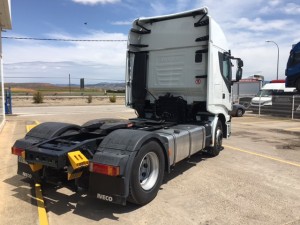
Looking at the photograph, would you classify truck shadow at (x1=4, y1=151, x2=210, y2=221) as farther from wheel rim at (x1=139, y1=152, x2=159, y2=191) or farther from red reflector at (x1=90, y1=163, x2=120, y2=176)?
red reflector at (x1=90, y1=163, x2=120, y2=176)

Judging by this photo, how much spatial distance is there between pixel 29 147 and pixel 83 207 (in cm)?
128

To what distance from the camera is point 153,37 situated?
8.20 metres

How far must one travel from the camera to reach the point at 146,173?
503 centimetres

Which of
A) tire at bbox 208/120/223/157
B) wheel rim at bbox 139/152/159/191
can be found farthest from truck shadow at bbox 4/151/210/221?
tire at bbox 208/120/223/157

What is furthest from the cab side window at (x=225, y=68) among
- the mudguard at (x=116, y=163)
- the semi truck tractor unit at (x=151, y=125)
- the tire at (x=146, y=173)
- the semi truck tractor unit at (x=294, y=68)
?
the semi truck tractor unit at (x=294, y=68)

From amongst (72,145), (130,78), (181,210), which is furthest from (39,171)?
(130,78)

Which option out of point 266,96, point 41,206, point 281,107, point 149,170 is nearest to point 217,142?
point 149,170

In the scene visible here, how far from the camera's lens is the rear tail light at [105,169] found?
4088 millimetres

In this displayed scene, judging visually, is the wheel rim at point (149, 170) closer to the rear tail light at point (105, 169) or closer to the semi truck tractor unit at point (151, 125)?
the semi truck tractor unit at point (151, 125)

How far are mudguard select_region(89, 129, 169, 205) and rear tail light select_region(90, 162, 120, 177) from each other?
0.04m

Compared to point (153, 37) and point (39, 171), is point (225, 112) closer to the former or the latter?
point (153, 37)

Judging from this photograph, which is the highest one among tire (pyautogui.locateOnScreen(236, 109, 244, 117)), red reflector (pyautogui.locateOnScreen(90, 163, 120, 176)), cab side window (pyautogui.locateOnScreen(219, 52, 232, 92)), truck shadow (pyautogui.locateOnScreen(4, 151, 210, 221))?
cab side window (pyautogui.locateOnScreen(219, 52, 232, 92))

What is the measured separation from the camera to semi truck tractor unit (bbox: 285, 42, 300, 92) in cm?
1598

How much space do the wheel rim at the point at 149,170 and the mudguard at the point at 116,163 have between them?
0.48 meters
